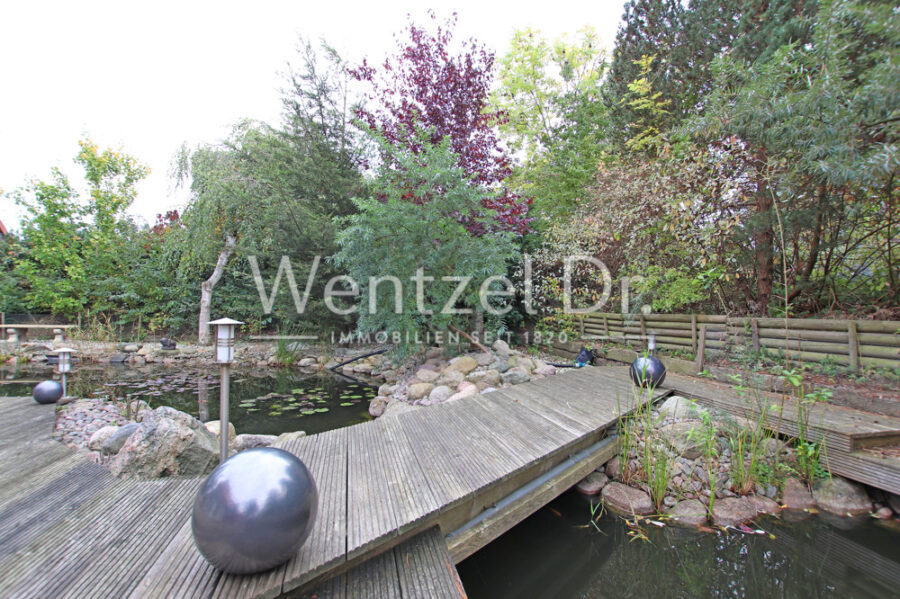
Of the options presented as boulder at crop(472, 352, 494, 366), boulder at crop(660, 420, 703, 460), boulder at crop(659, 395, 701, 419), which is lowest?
boulder at crop(660, 420, 703, 460)

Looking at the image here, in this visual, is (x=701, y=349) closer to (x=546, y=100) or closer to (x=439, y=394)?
(x=439, y=394)

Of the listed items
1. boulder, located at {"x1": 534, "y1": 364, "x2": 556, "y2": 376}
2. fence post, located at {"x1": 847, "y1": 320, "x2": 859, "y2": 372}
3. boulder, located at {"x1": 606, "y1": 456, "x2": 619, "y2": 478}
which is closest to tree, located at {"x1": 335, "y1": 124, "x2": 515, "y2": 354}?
boulder, located at {"x1": 534, "y1": 364, "x2": 556, "y2": 376}

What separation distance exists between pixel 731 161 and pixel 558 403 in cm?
302

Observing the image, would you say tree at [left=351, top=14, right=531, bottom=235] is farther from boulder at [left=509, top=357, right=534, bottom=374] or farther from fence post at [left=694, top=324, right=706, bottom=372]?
fence post at [left=694, top=324, right=706, bottom=372]

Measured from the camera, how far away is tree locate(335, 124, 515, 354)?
4.22 metres

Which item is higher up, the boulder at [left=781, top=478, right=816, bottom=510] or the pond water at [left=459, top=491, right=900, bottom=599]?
the boulder at [left=781, top=478, right=816, bottom=510]

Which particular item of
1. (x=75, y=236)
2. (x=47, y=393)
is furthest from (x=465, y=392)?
(x=75, y=236)

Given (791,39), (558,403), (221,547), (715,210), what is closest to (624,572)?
(558,403)

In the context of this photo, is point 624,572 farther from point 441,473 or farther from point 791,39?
point 791,39

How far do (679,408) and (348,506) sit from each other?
289cm

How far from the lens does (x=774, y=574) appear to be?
180 centimetres

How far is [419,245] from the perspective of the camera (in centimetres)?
443

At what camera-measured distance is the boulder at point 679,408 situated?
2.95 m

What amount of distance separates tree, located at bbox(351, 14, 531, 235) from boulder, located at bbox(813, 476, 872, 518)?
13.6 ft
